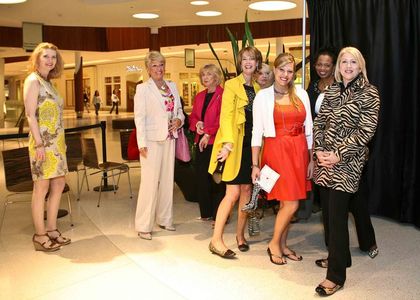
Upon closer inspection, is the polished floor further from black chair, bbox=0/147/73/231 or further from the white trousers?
black chair, bbox=0/147/73/231

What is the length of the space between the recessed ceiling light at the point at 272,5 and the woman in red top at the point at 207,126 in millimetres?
5581

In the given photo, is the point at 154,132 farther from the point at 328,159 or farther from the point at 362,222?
→ the point at 362,222

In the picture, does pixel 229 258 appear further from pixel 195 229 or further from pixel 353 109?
pixel 353 109

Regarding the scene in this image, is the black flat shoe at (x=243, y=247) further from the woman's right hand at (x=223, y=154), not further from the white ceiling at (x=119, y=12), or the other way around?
the white ceiling at (x=119, y=12)

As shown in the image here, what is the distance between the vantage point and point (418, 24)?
415cm

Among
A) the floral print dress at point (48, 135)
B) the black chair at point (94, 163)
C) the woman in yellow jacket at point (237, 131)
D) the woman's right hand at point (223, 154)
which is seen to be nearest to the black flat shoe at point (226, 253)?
the woman in yellow jacket at point (237, 131)

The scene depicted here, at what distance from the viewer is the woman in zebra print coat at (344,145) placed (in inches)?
111

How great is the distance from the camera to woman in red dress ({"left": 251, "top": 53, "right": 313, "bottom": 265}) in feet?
10.5

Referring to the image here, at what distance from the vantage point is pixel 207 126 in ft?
13.8

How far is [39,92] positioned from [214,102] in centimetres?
154

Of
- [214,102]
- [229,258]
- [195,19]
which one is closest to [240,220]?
[229,258]

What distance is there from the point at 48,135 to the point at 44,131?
50 millimetres

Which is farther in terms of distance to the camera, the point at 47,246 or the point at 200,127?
the point at 200,127

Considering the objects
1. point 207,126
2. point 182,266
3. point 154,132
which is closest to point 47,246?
point 182,266
